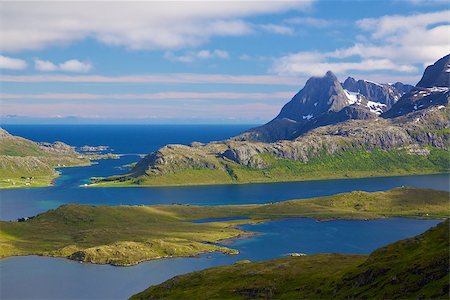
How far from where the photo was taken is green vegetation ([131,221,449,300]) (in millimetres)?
97438

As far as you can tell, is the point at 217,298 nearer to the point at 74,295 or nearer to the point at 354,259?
the point at 354,259

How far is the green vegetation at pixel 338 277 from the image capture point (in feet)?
320

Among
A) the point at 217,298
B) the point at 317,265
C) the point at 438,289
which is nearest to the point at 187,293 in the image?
the point at 217,298

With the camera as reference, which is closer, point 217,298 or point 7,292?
point 217,298

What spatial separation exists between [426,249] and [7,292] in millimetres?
157037

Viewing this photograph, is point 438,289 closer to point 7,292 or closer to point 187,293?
point 187,293

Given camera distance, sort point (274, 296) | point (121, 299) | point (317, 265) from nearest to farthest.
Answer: point (274, 296) < point (317, 265) < point (121, 299)

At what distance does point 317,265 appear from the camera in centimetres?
15762

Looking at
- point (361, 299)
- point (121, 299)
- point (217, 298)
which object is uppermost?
point (361, 299)

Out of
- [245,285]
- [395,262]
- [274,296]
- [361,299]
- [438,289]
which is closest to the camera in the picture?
[438,289]

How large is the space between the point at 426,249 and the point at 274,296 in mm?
41559

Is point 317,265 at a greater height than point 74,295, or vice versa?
point 317,265

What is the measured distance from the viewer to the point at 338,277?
403 ft

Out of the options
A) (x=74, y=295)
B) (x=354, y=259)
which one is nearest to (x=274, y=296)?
(x=354, y=259)
